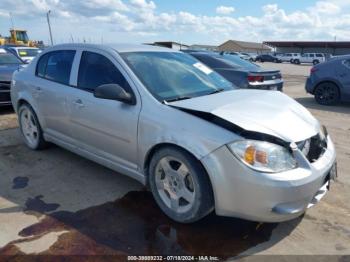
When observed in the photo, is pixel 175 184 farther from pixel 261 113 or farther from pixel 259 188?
pixel 261 113

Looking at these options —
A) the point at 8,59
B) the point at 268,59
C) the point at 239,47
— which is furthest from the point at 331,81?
the point at 239,47

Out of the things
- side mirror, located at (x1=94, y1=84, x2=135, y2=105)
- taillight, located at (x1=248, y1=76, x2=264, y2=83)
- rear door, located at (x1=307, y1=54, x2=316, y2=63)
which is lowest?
rear door, located at (x1=307, y1=54, x2=316, y2=63)

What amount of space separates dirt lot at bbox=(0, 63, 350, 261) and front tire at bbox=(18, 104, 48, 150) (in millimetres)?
744

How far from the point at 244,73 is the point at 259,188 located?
19.9 feet

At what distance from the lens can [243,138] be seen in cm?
274

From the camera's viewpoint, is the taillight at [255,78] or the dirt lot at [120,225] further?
the taillight at [255,78]

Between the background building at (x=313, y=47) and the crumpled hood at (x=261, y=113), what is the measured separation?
68.8 m

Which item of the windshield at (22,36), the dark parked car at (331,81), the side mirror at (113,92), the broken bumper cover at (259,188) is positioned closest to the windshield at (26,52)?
the dark parked car at (331,81)

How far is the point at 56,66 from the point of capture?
464cm

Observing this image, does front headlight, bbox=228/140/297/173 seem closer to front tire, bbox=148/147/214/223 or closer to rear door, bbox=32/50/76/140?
front tire, bbox=148/147/214/223

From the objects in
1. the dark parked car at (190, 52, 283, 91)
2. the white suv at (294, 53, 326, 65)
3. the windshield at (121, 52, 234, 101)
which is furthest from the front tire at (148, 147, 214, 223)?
the white suv at (294, 53, 326, 65)

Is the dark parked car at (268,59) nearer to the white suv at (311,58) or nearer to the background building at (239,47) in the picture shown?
the white suv at (311,58)

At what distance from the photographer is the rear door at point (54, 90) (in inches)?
170

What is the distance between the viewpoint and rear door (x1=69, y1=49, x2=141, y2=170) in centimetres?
346
